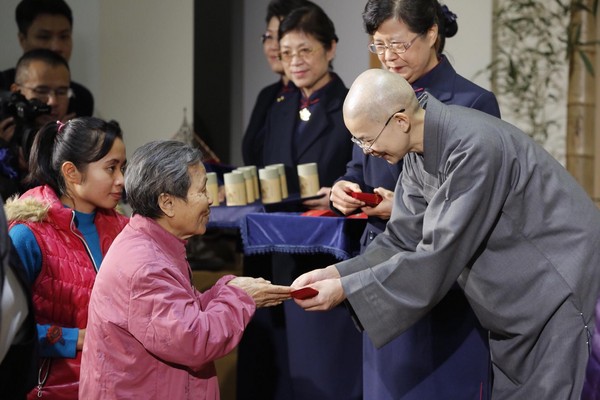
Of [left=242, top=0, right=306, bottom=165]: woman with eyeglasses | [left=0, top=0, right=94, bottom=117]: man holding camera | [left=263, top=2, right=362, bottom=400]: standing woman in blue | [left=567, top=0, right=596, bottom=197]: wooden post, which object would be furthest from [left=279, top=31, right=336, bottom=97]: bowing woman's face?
[left=567, top=0, right=596, bottom=197]: wooden post

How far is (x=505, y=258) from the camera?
2322 mm

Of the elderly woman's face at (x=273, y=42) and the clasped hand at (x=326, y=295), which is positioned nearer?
the clasped hand at (x=326, y=295)

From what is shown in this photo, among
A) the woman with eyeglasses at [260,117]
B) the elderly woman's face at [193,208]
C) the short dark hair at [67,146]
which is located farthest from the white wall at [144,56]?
the elderly woman's face at [193,208]

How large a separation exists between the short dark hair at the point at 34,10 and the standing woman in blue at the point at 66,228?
1.89 m

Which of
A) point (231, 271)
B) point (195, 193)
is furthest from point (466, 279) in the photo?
point (231, 271)

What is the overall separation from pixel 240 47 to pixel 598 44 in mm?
2417

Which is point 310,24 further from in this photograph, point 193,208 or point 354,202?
point 193,208

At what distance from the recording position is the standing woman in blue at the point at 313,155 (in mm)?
3250

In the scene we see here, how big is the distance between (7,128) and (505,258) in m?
2.00

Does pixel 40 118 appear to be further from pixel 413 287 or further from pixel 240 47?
pixel 240 47

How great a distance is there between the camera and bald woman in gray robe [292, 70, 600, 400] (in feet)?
7.44

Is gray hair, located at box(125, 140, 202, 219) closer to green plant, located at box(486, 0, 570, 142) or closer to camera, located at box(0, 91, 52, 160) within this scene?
camera, located at box(0, 91, 52, 160)

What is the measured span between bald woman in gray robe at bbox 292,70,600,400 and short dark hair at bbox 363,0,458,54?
0.50 m

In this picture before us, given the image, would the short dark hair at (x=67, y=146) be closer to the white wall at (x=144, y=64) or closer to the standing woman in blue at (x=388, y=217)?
the standing woman in blue at (x=388, y=217)
